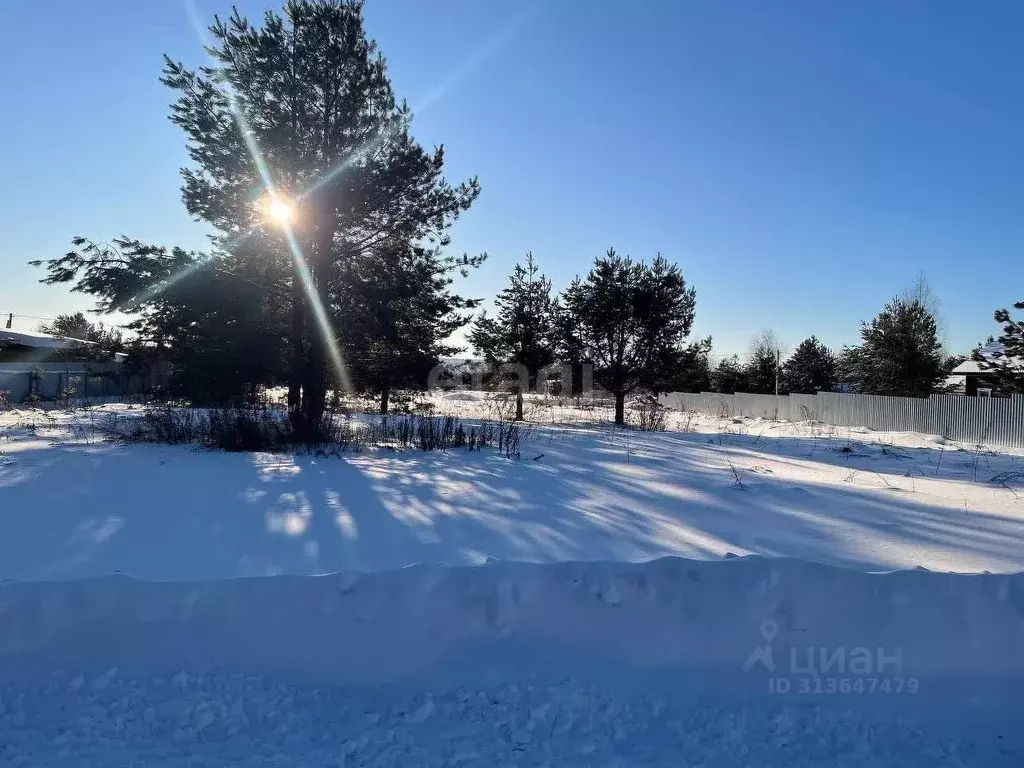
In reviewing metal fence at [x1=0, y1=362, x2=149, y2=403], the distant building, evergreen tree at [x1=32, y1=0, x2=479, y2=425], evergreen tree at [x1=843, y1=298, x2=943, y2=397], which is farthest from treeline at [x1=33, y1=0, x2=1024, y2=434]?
the distant building

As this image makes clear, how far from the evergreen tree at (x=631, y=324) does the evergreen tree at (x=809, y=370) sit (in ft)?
95.8

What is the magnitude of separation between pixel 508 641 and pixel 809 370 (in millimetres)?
50372

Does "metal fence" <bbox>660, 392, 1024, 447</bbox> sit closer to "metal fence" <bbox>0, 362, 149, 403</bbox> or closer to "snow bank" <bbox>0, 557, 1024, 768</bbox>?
"snow bank" <bbox>0, 557, 1024, 768</bbox>

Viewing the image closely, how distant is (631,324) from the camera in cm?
2284

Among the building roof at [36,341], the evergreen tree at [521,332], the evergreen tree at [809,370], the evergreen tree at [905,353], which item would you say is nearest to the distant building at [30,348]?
the building roof at [36,341]

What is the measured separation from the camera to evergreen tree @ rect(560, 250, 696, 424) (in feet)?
73.7

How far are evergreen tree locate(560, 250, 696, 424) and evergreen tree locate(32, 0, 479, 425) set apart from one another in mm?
10208

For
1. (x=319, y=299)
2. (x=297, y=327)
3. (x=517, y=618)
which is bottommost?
(x=517, y=618)

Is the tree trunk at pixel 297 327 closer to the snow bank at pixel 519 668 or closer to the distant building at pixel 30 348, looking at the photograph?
the snow bank at pixel 519 668

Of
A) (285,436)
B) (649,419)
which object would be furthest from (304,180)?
(649,419)

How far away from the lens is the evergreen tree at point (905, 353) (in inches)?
1069

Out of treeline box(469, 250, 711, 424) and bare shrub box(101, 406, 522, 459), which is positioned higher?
treeline box(469, 250, 711, 424)

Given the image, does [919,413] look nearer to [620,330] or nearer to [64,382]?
[620,330]

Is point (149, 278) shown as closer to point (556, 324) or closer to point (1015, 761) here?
point (1015, 761)
